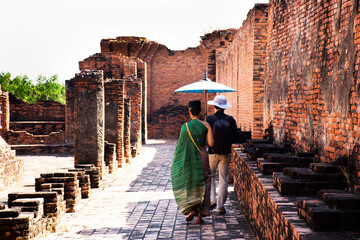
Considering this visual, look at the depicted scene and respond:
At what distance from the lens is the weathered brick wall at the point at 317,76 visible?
3.95 meters

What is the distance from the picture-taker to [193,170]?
19.3 ft

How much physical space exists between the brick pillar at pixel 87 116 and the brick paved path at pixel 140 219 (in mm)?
867

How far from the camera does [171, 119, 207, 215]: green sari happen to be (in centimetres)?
586

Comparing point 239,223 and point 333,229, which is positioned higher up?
point 333,229

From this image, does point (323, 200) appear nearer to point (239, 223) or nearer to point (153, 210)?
point (239, 223)

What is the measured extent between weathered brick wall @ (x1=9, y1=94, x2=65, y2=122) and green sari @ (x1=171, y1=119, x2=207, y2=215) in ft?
66.1

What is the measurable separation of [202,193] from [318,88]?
214 centimetres

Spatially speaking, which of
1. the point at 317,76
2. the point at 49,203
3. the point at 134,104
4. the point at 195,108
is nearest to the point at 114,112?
the point at 134,104

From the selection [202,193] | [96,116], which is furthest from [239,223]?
[96,116]

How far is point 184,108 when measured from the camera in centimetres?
2608

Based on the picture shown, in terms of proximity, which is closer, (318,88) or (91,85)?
(318,88)

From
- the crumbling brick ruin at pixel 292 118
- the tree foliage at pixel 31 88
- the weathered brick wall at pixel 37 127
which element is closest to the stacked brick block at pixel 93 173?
the crumbling brick ruin at pixel 292 118

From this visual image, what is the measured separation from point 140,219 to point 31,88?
54.1 metres

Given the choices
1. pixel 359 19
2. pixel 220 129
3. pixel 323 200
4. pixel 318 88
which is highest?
pixel 359 19
